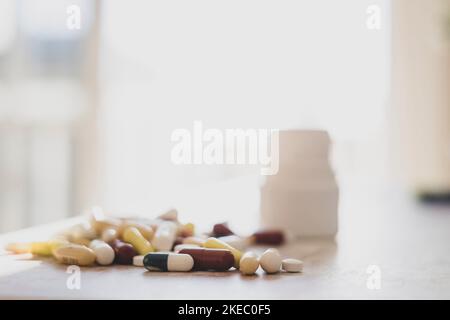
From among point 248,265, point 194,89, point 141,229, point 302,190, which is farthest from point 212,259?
point 194,89

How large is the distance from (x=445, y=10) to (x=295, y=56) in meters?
1.06

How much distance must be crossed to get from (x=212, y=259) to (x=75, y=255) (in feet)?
0.47

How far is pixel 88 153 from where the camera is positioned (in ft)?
10.2

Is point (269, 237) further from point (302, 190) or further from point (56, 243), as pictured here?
point (56, 243)

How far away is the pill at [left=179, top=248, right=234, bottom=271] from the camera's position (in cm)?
59

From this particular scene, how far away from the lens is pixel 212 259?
59 cm

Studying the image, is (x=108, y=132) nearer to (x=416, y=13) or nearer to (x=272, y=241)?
(x=416, y=13)

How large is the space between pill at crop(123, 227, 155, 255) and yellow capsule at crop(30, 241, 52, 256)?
0.09 metres

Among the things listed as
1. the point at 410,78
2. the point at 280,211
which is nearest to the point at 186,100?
the point at 410,78

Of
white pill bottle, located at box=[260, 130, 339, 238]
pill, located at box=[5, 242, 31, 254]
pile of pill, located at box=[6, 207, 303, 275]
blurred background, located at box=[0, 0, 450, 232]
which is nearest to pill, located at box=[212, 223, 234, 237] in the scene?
pile of pill, located at box=[6, 207, 303, 275]

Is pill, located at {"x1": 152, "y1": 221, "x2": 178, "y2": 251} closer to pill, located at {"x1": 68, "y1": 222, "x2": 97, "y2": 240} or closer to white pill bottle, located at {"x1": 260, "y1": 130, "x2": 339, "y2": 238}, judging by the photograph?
pill, located at {"x1": 68, "y1": 222, "x2": 97, "y2": 240}

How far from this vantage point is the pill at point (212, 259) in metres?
0.59

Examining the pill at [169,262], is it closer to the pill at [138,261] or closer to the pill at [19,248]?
the pill at [138,261]

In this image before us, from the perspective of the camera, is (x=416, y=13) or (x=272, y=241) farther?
(x=416, y=13)
